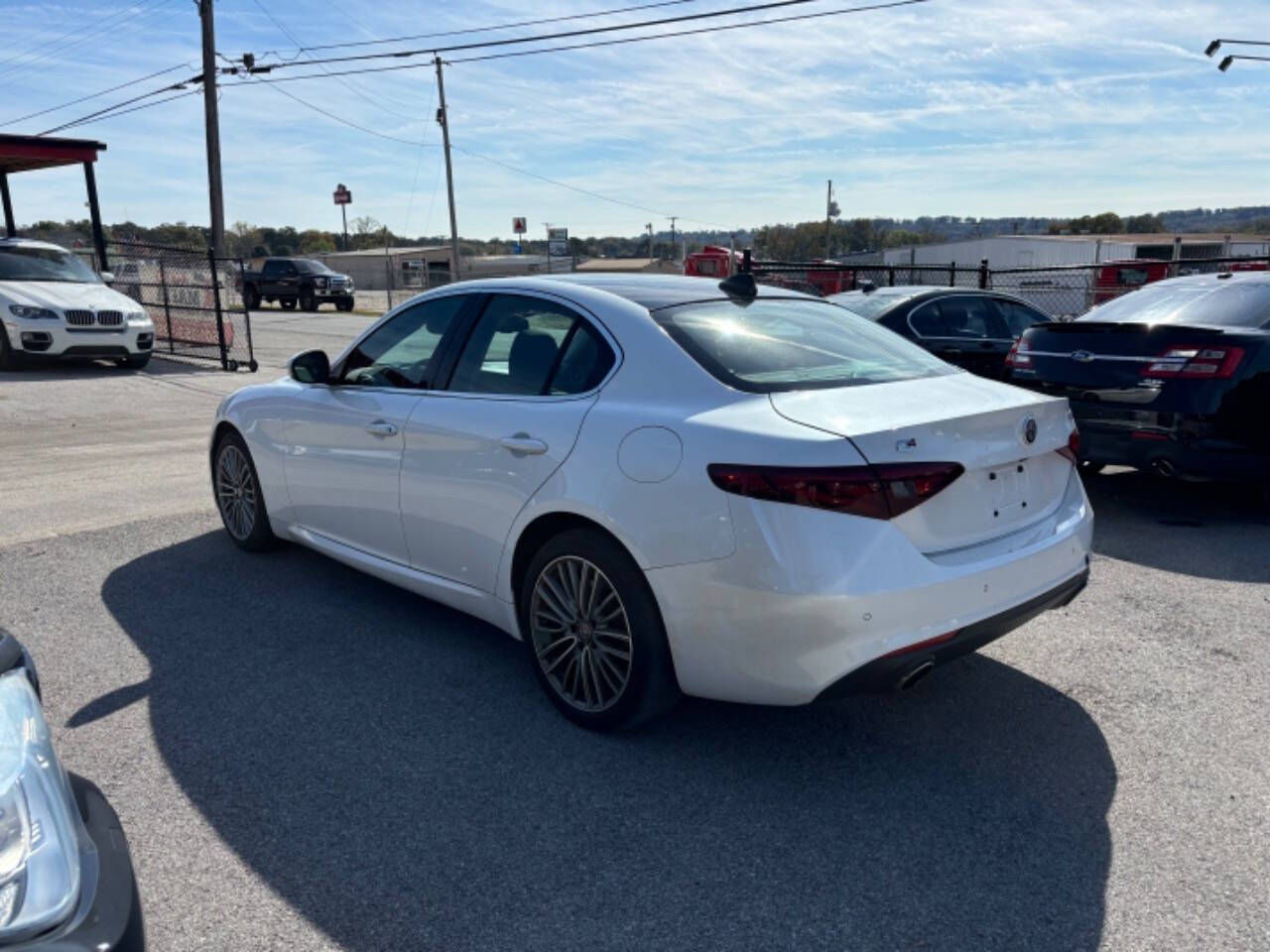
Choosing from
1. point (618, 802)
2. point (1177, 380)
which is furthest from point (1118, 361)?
point (618, 802)

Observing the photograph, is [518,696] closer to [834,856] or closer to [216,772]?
[216,772]

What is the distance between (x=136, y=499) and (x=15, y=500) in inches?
31.3

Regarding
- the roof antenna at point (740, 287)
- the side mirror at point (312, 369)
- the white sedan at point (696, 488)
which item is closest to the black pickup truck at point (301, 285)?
the side mirror at point (312, 369)

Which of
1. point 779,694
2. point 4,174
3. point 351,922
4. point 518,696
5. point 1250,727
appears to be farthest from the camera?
point 4,174

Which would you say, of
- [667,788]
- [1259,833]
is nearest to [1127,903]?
[1259,833]

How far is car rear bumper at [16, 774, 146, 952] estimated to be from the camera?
1.64m

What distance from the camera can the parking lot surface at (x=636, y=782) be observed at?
8.58 ft

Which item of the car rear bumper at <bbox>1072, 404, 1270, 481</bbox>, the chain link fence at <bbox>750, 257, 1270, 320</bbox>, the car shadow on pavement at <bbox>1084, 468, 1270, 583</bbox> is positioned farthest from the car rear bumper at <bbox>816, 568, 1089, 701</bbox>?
the chain link fence at <bbox>750, 257, 1270, 320</bbox>

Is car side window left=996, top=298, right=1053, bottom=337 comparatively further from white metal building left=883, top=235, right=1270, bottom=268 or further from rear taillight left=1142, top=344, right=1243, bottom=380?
white metal building left=883, top=235, right=1270, bottom=268

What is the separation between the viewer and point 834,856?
288 centimetres

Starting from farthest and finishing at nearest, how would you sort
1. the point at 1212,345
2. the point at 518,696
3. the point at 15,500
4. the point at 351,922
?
the point at 15,500, the point at 1212,345, the point at 518,696, the point at 351,922

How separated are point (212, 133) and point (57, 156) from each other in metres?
8.05

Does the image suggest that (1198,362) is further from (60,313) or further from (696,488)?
(60,313)

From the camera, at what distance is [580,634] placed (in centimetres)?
358
